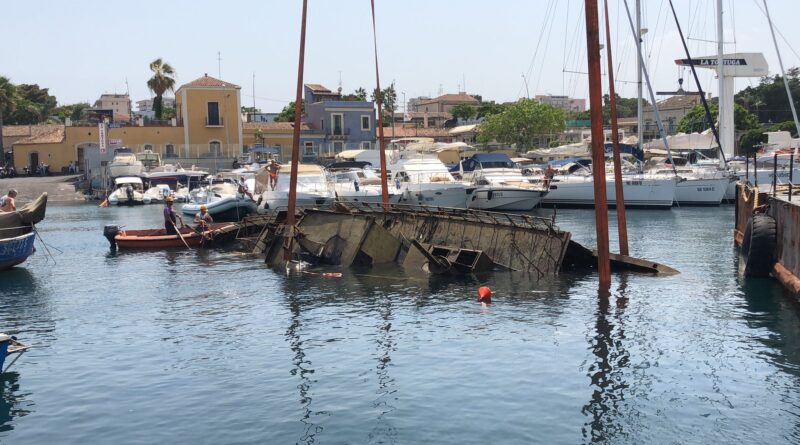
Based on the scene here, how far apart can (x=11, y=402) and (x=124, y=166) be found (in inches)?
2561

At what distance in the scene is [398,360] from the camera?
17.8 meters

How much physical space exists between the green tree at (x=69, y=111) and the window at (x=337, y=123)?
195 ft

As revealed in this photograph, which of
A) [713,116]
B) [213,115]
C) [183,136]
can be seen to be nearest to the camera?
[183,136]

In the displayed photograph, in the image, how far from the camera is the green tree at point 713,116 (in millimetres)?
92688

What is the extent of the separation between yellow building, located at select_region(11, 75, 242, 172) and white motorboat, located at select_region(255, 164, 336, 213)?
41.5 meters

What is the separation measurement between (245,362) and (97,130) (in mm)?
80256

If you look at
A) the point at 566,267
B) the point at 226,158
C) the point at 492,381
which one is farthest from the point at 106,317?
the point at 226,158

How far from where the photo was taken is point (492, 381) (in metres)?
16.2

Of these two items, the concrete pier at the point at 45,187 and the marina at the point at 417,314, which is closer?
the marina at the point at 417,314

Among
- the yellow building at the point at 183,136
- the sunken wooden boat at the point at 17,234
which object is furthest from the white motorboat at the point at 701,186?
the yellow building at the point at 183,136

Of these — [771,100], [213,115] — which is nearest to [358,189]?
[213,115]

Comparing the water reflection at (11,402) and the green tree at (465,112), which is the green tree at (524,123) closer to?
the green tree at (465,112)

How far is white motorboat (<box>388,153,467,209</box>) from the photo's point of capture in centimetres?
5153

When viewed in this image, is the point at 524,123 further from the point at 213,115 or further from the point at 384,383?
the point at 384,383
